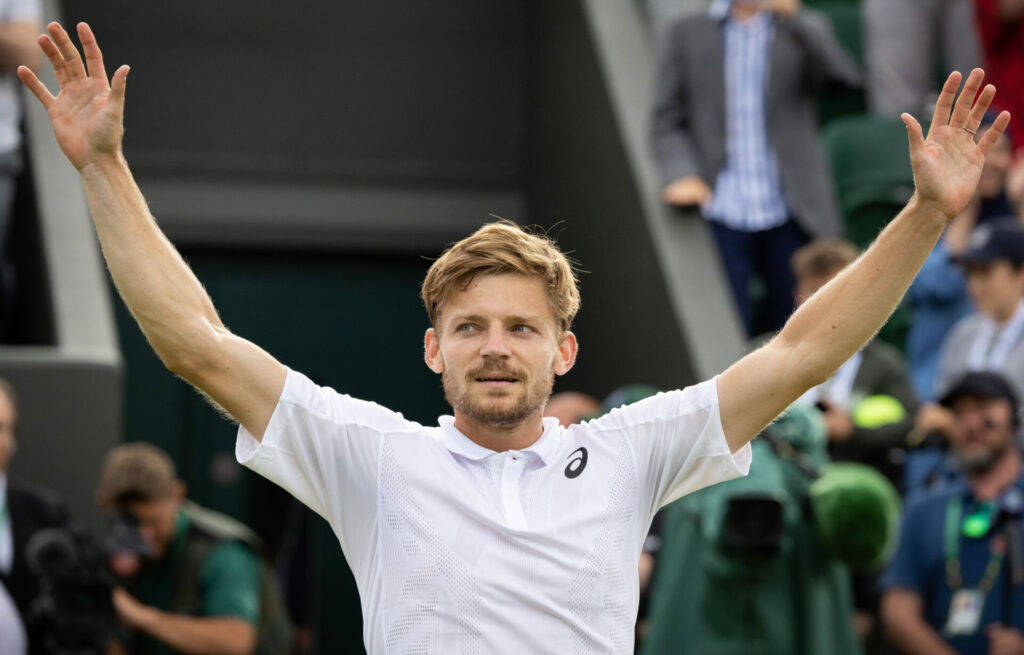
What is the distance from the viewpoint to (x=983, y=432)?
244 inches

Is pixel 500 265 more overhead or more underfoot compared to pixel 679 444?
more overhead

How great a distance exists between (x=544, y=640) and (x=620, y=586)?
0.21m

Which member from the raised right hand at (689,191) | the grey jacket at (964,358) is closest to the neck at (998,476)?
the grey jacket at (964,358)

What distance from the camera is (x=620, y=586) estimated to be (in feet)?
10.8

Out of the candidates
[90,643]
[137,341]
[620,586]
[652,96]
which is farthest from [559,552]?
[137,341]

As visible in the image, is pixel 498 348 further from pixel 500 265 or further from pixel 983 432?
pixel 983 432

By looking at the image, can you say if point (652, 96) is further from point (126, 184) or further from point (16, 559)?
point (126, 184)

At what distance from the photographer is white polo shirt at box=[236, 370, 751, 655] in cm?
321

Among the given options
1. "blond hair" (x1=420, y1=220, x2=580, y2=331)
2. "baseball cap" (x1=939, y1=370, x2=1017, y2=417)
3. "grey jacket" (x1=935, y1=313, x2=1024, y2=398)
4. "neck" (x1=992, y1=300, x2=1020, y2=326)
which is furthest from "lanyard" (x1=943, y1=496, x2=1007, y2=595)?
"blond hair" (x1=420, y1=220, x2=580, y2=331)

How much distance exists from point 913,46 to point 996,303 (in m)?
2.67

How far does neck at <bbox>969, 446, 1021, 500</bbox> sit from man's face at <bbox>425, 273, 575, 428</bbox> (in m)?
3.28

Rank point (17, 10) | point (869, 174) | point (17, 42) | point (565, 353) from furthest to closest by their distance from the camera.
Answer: point (869, 174)
point (17, 10)
point (17, 42)
point (565, 353)

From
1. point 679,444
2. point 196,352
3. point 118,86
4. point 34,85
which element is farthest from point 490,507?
point 34,85

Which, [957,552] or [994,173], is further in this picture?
[994,173]
